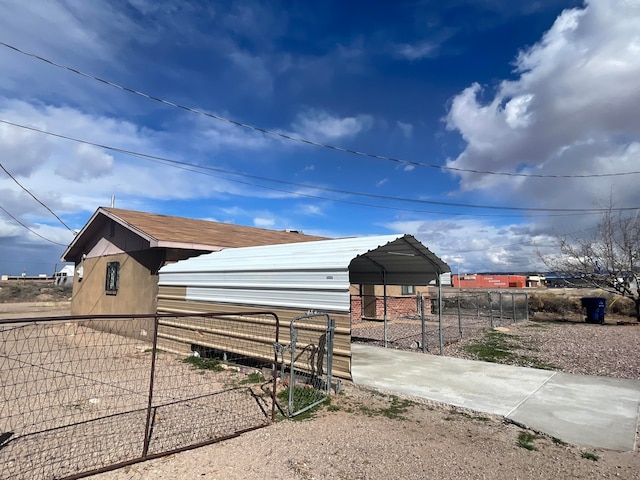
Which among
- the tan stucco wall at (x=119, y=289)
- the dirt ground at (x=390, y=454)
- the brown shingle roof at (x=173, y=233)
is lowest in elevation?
the dirt ground at (x=390, y=454)

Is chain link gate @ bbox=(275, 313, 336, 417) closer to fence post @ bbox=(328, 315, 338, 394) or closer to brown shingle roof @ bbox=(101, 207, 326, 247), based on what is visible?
fence post @ bbox=(328, 315, 338, 394)

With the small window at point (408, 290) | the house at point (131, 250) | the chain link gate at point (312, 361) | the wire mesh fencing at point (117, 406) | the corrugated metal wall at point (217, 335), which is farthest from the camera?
the small window at point (408, 290)

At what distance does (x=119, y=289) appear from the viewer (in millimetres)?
12984

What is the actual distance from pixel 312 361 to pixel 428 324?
10913 mm

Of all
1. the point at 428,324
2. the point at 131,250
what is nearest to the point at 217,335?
the point at 131,250

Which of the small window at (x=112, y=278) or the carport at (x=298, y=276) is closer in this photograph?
the carport at (x=298, y=276)

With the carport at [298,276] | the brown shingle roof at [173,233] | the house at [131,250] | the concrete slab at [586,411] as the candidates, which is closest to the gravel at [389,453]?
the concrete slab at [586,411]

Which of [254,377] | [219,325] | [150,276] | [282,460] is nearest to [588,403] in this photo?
[282,460]

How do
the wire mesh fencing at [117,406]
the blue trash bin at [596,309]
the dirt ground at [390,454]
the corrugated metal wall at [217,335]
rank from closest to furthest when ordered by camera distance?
the dirt ground at [390,454], the wire mesh fencing at [117,406], the corrugated metal wall at [217,335], the blue trash bin at [596,309]

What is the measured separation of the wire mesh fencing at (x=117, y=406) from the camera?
397 cm

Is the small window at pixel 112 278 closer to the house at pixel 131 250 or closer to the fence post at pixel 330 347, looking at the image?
the house at pixel 131 250

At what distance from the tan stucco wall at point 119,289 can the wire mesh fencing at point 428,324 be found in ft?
20.9

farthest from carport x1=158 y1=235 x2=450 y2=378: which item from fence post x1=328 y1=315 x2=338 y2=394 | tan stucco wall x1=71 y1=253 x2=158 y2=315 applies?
tan stucco wall x1=71 y1=253 x2=158 y2=315

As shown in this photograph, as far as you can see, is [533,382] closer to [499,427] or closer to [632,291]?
[499,427]
